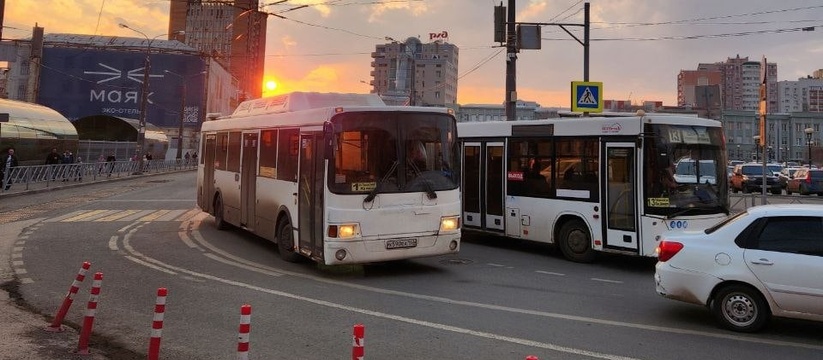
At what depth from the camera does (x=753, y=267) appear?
6285 mm

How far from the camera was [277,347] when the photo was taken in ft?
19.2

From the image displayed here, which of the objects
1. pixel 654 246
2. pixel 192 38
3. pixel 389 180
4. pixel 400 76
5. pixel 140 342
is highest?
pixel 192 38

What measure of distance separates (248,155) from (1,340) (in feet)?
23.1

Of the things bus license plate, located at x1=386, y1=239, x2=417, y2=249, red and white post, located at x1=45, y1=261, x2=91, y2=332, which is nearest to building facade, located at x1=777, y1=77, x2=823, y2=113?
bus license plate, located at x1=386, y1=239, x2=417, y2=249

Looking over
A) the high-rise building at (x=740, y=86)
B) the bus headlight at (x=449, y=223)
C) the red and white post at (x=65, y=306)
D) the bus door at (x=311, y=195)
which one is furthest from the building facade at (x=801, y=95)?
the red and white post at (x=65, y=306)

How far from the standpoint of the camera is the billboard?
79375 millimetres

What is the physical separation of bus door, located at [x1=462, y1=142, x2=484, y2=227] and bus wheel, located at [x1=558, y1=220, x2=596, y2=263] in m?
2.34

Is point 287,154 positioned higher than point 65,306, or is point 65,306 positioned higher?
point 287,154

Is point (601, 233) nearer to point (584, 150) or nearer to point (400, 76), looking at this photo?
point (584, 150)

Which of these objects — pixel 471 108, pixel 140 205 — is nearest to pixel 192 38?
pixel 471 108

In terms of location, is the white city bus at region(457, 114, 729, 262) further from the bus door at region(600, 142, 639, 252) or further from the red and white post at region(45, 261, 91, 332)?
the red and white post at region(45, 261, 91, 332)

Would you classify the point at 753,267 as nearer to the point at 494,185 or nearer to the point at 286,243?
the point at 494,185

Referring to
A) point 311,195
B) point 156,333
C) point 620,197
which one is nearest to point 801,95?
point 620,197

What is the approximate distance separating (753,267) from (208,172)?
1350 cm
